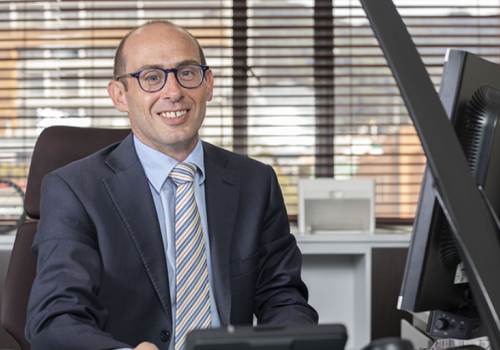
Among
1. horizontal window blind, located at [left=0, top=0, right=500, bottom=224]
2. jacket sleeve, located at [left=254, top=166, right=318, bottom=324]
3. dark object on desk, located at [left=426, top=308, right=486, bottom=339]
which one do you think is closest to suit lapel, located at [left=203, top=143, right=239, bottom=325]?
jacket sleeve, located at [left=254, top=166, right=318, bottom=324]

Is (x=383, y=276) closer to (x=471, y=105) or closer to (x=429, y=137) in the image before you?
(x=471, y=105)

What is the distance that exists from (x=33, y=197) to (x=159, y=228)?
443mm

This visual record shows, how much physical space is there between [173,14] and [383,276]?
5.26 ft

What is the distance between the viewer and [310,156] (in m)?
2.40

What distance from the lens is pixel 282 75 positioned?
2.40 m

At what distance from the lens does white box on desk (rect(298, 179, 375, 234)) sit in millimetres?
2053

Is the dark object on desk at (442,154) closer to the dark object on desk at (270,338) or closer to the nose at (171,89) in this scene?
the dark object on desk at (270,338)

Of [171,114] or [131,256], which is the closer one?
[131,256]

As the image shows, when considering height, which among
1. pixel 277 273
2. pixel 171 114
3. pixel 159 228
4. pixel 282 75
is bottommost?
pixel 277 273

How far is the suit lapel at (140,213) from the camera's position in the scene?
1114mm

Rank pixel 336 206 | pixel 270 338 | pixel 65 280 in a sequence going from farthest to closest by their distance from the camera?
pixel 336 206 < pixel 65 280 < pixel 270 338

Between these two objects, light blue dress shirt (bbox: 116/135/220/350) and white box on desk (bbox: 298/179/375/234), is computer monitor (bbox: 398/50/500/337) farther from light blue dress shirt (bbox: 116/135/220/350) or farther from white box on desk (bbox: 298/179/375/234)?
white box on desk (bbox: 298/179/375/234)

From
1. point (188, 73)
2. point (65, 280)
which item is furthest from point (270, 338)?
point (188, 73)

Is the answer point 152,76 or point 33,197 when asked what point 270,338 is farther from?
point 33,197
